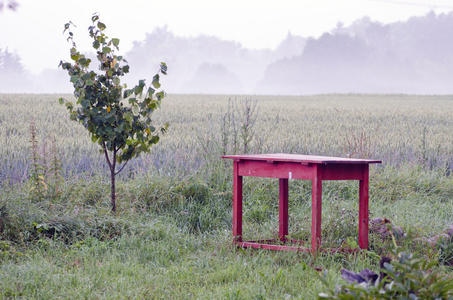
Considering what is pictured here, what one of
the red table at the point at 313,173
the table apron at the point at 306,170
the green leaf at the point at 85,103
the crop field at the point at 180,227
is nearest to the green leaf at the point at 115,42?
the green leaf at the point at 85,103

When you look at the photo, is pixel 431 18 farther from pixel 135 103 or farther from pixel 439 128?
pixel 135 103

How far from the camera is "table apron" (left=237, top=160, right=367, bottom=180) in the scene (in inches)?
171

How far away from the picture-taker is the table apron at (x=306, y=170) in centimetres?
436

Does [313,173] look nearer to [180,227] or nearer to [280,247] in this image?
[280,247]

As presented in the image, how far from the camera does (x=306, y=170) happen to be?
436 centimetres

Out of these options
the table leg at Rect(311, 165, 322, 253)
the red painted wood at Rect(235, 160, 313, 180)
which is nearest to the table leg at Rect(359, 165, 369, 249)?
the table leg at Rect(311, 165, 322, 253)

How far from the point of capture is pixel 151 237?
16.3 feet

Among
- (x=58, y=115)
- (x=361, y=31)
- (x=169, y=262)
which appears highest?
(x=361, y=31)

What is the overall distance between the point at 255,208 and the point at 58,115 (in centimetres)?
1058

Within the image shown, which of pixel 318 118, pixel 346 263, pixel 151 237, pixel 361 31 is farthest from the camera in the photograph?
pixel 361 31

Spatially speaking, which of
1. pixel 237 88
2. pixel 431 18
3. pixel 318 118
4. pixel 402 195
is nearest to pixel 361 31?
pixel 431 18

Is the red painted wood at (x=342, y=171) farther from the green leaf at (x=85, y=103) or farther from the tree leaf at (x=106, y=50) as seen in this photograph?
the tree leaf at (x=106, y=50)

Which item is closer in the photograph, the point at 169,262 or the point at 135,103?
the point at 169,262

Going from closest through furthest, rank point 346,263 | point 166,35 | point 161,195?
point 346,263 < point 161,195 < point 166,35
